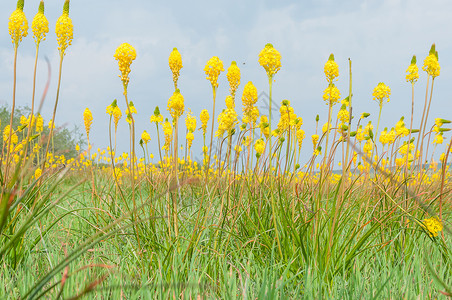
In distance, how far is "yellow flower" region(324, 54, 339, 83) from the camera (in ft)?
7.27

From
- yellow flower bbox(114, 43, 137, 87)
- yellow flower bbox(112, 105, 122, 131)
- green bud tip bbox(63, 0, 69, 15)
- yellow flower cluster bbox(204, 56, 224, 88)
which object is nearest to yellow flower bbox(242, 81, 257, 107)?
yellow flower cluster bbox(204, 56, 224, 88)

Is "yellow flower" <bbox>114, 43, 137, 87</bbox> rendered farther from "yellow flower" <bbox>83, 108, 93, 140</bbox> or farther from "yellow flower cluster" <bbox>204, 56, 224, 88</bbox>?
"yellow flower" <bbox>83, 108, 93, 140</bbox>

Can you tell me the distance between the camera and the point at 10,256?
243 cm

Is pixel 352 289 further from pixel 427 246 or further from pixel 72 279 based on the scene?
pixel 72 279

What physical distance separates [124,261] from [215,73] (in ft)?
4.67

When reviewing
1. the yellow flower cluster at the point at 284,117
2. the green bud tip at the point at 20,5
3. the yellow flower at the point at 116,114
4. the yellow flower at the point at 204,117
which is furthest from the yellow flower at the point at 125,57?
the yellow flower cluster at the point at 284,117

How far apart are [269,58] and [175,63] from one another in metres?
0.55

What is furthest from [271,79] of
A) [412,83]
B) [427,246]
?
[427,246]

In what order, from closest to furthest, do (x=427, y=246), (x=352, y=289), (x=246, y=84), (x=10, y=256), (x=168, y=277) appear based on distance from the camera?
(x=352, y=289) < (x=168, y=277) < (x=246, y=84) < (x=10, y=256) < (x=427, y=246)

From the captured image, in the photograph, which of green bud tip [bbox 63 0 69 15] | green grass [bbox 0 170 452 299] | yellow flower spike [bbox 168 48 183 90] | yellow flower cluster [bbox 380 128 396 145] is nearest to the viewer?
green grass [bbox 0 170 452 299]

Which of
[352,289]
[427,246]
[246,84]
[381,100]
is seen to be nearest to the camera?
[352,289]

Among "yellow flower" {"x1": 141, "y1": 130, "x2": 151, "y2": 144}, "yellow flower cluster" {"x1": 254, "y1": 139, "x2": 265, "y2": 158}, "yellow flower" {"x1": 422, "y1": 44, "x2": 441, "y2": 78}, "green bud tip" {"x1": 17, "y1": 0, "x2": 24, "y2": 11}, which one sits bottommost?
"yellow flower cluster" {"x1": 254, "y1": 139, "x2": 265, "y2": 158}

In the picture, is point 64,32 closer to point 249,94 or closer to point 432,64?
point 249,94

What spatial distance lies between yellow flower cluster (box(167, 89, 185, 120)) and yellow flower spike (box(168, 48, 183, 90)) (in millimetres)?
50
